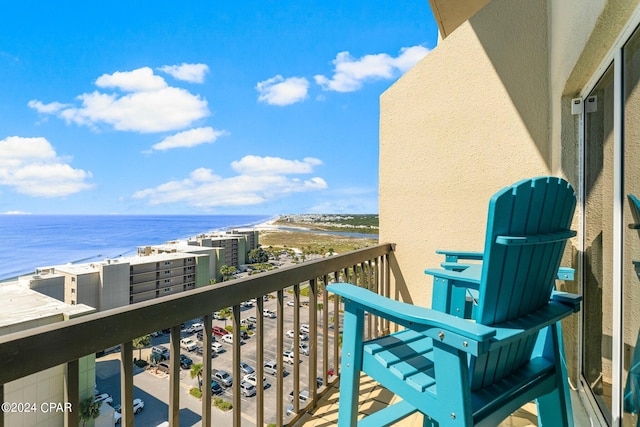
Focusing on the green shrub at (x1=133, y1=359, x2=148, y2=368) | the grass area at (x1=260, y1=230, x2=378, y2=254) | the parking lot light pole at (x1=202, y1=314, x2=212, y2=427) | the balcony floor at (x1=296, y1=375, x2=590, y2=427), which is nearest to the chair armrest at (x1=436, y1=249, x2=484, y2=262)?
the balcony floor at (x1=296, y1=375, x2=590, y2=427)

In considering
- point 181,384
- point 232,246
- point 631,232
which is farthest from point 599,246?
point 232,246

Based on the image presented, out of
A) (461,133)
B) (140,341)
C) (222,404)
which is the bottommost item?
(222,404)

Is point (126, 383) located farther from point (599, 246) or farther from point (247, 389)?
point (599, 246)

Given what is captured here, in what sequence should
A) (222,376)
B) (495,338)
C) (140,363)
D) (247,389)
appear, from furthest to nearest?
(222,376)
(247,389)
(140,363)
(495,338)

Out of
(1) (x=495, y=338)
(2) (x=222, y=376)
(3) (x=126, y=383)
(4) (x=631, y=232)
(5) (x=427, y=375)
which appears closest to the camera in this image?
(1) (x=495, y=338)

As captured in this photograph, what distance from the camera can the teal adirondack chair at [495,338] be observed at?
931mm

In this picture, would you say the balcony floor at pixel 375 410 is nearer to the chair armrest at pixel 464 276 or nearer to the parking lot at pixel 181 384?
the parking lot at pixel 181 384

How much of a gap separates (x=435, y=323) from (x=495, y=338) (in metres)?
0.16

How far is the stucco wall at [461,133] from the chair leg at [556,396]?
1.52 metres

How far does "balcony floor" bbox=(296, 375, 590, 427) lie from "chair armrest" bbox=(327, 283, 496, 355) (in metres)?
1.16

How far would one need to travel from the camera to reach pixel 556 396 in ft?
4.14

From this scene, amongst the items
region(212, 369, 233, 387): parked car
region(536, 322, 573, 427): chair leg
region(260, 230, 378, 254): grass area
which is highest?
region(536, 322, 573, 427): chair leg

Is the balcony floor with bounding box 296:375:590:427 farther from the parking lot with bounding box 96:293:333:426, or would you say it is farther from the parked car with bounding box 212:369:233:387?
the parked car with bounding box 212:369:233:387

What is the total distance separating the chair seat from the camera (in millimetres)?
1056
